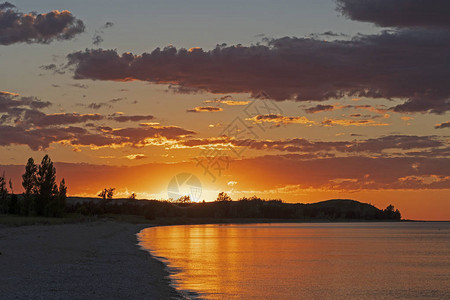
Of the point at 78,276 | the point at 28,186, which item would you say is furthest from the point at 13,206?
the point at 78,276

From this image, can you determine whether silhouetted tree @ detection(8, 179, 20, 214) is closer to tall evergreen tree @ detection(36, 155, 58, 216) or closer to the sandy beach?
tall evergreen tree @ detection(36, 155, 58, 216)

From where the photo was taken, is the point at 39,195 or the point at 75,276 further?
the point at 39,195

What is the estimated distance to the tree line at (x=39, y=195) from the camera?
15588cm

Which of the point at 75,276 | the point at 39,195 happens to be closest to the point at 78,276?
the point at 75,276

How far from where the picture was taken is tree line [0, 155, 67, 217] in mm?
155875

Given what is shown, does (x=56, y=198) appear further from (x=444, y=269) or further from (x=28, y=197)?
(x=444, y=269)

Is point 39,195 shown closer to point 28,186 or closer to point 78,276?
point 28,186

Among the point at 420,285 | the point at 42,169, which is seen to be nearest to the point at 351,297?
the point at 420,285

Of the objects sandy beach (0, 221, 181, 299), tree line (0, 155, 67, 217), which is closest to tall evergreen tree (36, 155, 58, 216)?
tree line (0, 155, 67, 217)

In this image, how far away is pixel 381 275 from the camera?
53031 millimetres

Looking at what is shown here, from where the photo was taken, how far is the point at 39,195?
6171 inches

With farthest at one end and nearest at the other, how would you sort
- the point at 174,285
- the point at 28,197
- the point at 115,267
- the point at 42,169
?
the point at 42,169 < the point at 28,197 < the point at 115,267 < the point at 174,285

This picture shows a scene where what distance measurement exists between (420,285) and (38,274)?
30.3 metres

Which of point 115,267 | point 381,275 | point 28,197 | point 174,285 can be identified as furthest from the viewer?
point 28,197
